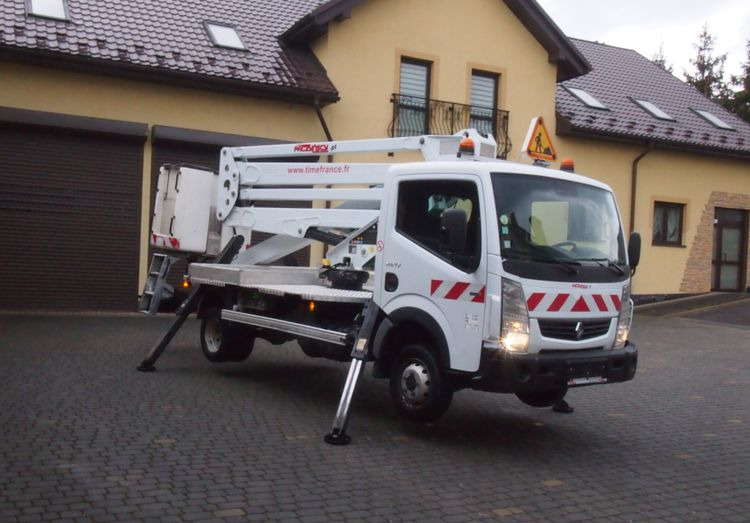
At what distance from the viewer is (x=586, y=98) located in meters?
23.2

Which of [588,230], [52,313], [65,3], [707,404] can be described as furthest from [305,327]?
[65,3]

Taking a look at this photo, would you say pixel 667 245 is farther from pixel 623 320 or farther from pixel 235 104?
pixel 623 320

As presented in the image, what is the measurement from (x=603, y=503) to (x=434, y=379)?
1.90m

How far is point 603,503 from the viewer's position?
593 centimetres

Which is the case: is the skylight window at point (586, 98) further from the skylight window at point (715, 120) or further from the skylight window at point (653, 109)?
the skylight window at point (715, 120)

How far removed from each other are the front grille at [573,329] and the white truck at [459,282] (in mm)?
13

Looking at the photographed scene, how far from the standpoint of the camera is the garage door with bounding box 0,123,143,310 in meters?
15.6

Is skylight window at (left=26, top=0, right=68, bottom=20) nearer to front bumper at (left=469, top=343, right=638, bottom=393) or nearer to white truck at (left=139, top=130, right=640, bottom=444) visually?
white truck at (left=139, top=130, right=640, bottom=444)

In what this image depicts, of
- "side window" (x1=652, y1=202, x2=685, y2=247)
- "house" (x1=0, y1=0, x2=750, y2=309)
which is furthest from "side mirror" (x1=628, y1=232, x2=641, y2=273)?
"side window" (x1=652, y1=202, x2=685, y2=247)

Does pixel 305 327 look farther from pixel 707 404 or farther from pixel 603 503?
pixel 707 404

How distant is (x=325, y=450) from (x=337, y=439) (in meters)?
0.24

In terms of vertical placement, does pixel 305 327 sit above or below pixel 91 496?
above

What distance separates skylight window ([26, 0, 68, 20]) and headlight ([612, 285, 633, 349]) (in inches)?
510

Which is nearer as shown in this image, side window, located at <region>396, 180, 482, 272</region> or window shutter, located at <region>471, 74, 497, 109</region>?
side window, located at <region>396, 180, 482, 272</region>
